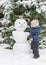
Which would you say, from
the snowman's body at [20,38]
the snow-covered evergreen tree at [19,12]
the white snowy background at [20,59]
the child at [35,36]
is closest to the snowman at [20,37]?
the snowman's body at [20,38]

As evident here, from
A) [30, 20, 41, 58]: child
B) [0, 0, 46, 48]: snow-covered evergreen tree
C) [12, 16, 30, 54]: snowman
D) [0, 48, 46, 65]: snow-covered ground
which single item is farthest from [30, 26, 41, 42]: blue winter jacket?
[0, 0, 46, 48]: snow-covered evergreen tree

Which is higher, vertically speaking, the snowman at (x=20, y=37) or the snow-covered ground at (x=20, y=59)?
the snowman at (x=20, y=37)

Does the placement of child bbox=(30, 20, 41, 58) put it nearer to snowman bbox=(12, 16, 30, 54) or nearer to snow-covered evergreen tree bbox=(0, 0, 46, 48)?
snowman bbox=(12, 16, 30, 54)

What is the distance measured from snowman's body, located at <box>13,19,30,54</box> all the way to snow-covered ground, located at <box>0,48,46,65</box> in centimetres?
16

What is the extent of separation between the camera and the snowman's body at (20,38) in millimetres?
6546

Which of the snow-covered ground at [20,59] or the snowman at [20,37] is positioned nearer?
the snow-covered ground at [20,59]

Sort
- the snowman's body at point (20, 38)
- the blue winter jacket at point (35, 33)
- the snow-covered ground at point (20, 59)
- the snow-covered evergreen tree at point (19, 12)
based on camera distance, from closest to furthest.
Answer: the snow-covered ground at point (20, 59)
the blue winter jacket at point (35, 33)
the snowman's body at point (20, 38)
the snow-covered evergreen tree at point (19, 12)

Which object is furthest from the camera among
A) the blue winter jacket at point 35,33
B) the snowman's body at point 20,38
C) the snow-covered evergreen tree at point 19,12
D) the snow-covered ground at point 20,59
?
the snow-covered evergreen tree at point 19,12

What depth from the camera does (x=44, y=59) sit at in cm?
618

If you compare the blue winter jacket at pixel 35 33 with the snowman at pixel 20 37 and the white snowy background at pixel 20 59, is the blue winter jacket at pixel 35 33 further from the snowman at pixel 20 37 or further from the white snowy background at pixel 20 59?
the white snowy background at pixel 20 59

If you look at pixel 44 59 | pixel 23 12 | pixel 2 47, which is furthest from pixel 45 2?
pixel 44 59

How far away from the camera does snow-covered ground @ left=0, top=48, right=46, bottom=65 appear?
596 cm

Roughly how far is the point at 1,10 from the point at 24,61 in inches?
155

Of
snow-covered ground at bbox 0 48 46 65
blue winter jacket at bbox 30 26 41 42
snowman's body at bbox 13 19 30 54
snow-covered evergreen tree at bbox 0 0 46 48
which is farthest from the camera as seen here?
snow-covered evergreen tree at bbox 0 0 46 48
